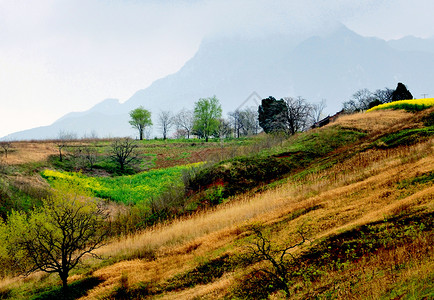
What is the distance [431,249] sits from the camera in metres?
5.60

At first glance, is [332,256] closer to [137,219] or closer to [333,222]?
[333,222]

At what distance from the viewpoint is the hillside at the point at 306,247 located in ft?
19.2

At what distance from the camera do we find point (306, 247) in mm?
7816

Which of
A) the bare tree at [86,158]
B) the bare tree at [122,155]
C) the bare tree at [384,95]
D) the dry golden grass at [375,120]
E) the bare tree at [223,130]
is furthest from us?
the bare tree at [223,130]

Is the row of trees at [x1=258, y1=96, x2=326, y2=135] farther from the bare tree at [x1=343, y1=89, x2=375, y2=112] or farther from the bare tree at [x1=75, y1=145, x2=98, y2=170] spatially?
the bare tree at [x1=75, y1=145, x2=98, y2=170]

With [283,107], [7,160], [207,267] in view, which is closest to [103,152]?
[7,160]

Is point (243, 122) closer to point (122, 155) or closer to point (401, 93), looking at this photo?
point (401, 93)

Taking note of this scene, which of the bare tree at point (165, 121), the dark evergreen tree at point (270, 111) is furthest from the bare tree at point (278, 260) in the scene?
the bare tree at point (165, 121)

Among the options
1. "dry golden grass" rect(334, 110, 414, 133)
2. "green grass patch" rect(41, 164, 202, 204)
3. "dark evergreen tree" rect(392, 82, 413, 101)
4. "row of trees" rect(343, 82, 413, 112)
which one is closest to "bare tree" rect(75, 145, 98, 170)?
"green grass patch" rect(41, 164, 202, 204)

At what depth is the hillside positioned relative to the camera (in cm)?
585

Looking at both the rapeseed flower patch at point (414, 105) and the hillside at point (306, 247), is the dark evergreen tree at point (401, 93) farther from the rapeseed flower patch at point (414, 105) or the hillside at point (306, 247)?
the hillside at point (306, 247)

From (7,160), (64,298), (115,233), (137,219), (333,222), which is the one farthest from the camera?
(7,160)

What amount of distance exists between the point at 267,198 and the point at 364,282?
370 inches

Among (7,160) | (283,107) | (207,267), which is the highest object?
(283,107)
